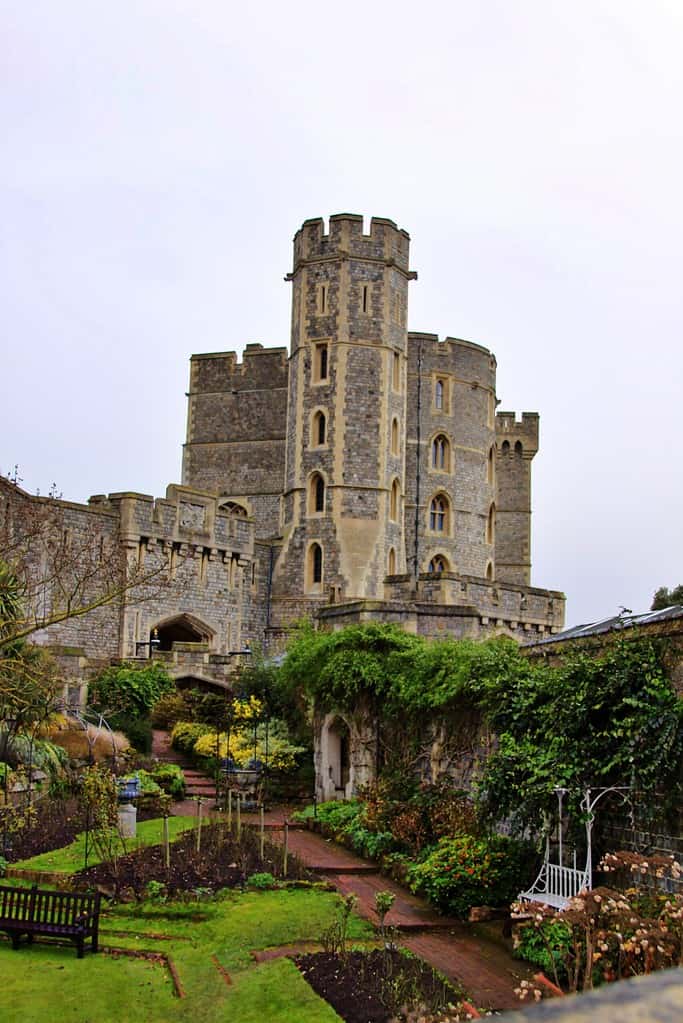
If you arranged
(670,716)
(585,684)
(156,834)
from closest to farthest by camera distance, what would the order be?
1. (670,716)
2. (585,684)
3. (156,834)

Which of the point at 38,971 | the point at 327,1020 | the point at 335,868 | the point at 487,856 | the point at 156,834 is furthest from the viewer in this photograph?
the point at 156,834

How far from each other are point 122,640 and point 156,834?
14.1m

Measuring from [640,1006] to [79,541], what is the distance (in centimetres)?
2838

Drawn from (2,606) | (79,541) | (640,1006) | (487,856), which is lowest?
(487,856)

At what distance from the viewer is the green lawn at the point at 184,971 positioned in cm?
841

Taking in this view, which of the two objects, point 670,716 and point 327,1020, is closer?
point 327,1020

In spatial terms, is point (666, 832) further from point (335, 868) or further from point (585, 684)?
point (335, 868)

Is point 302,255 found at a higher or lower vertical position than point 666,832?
higher

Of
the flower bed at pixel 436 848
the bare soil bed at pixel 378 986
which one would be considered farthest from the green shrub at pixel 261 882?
the bare soil bed at pixel 378 986

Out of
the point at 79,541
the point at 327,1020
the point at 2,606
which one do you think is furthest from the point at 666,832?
the point at 79,541

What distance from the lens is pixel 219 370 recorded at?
43250 mm

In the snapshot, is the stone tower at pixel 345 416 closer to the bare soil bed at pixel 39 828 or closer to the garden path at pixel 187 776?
the garden path at pixel 187 776

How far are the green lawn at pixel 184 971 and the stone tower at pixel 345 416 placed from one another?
74.4 ft

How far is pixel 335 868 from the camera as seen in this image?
14.3m
